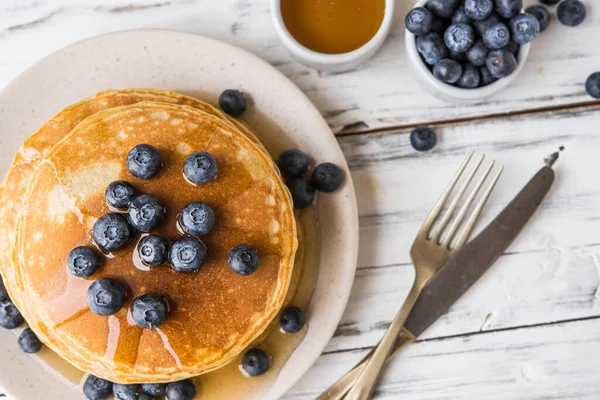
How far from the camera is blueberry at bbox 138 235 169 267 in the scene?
1237 mm

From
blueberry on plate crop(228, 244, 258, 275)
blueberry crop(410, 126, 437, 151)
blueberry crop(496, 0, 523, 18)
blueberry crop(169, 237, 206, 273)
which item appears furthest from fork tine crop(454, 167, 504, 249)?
blueberry crop(169, 237, 206, 273)

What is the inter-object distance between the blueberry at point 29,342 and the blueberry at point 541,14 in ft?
5.30

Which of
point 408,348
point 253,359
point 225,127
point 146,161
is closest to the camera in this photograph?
point 146,161

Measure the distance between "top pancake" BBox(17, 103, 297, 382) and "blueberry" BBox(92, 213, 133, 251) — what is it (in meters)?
0.06

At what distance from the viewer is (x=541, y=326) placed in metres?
1.72

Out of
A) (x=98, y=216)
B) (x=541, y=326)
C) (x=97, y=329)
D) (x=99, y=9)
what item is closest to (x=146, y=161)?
(x=98, y=216)

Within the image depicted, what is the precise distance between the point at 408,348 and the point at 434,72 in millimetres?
778

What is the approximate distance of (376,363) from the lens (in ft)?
5.30

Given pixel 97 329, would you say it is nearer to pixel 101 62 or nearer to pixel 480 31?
pixel 101 62

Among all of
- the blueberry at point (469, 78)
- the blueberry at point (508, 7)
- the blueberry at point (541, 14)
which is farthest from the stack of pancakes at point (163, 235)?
the blueberry at point (541, 14)

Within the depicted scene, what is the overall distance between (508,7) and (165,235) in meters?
1.02

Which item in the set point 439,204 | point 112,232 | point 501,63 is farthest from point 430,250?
point 112,232

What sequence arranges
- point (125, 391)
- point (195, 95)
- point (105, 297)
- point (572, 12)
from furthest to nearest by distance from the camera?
point (572, 12) < point (195, 95) < point (125, 391) < point (105, 297)

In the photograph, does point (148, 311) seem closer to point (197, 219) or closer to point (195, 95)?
point (197, 219)
